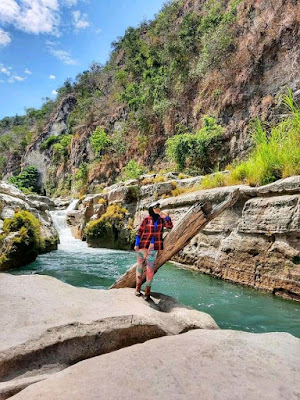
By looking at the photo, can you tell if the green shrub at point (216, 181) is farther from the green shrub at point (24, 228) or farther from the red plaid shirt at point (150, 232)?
the green shrub at point (24, 228)

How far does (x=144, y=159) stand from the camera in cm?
2125

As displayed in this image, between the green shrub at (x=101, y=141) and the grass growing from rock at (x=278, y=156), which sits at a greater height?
the green shrub at (x=101, y=141)

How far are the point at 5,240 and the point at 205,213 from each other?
5845 mm

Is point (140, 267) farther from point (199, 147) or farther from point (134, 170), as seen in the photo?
point (134, 170)

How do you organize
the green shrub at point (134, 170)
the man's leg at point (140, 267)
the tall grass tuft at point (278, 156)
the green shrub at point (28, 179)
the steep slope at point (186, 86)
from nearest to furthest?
the man's leg at point (140, 267) → the tall grass tuft at point (278, 156) → the steep slope at point (186, 86) → the green shrub at point (134, 170) → the green shrub at point (28, 179)

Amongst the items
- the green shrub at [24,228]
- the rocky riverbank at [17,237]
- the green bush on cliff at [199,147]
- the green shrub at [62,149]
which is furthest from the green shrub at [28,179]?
the green shrub at [24,228]

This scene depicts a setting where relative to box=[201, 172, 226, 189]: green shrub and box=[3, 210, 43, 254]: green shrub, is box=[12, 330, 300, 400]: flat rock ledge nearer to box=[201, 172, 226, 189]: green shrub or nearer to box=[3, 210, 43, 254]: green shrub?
box=[201, 172, 226, 189]: green shrub

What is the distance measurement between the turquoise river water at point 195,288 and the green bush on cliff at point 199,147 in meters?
6.28

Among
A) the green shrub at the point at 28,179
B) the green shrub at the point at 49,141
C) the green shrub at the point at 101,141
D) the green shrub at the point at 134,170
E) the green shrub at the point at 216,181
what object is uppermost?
the green shrub at the point at 49,141

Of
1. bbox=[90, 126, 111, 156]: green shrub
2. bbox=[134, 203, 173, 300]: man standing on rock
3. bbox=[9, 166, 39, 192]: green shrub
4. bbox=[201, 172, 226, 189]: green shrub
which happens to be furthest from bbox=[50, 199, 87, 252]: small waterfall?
bbox=[9, 166, 39, 192]: green shrub

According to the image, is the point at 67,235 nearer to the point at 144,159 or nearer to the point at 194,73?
the point at 144,159

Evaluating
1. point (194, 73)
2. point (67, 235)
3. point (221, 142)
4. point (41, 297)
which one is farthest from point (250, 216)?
point (194, 73)

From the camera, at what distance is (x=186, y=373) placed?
7.10 ft

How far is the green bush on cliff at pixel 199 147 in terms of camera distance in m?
14.6
